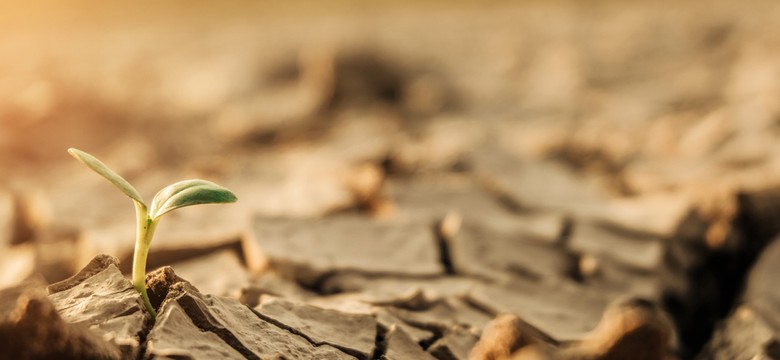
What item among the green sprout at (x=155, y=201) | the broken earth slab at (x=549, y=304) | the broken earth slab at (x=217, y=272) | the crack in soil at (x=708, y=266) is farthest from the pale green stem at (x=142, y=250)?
the crack in soil at (x=708, y=266)

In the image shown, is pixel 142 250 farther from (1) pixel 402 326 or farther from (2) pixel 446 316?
(2) pixel 446 316

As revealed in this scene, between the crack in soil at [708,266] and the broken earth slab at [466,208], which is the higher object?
the broken earth slab at [466,208]

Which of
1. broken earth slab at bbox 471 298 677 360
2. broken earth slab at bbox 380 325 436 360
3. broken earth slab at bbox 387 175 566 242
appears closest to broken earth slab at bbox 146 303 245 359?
broken earth slab at bbox 380 325 436 360

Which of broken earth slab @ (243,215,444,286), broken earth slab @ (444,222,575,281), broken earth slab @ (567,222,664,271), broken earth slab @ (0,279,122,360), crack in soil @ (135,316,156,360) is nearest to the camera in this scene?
broken earth slab @ (0,279,122,360)

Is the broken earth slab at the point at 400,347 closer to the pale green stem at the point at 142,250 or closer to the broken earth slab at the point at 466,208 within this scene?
the pale green stem at the point at 142,250

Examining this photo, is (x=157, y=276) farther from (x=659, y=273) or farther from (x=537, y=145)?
(x=537, y=145)

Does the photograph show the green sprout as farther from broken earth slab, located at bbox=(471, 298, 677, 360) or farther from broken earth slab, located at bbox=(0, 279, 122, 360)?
broken earth slab, located at bbox=(471, 298, 677, 360)
